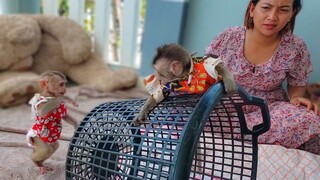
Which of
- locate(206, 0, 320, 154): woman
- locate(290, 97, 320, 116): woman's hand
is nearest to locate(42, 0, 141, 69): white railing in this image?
locate(206, 0, 320, 154): woman

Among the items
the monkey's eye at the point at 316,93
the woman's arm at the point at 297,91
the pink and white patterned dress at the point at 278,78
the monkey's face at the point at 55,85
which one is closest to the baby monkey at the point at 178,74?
the monkey's face at the point at 55,85

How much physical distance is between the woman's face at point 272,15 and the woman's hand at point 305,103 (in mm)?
207

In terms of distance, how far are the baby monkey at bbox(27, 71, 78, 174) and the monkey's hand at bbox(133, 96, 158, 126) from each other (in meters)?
0.28

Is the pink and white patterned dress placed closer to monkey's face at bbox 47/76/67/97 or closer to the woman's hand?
the woman's hand

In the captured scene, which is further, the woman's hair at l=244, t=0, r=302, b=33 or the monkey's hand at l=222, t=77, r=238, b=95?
the woman's hair at l=244, t=0, r=302, b=33

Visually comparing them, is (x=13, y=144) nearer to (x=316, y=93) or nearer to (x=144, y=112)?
(x=144, y=112)

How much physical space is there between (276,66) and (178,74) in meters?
0.54

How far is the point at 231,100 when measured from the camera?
76 cm

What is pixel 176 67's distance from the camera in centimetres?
67

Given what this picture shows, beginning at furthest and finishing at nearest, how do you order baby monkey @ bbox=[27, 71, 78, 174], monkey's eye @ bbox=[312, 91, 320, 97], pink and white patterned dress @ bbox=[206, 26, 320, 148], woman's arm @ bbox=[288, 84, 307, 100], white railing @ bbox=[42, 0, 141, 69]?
white railing @ bbox=[42, 0, 141, 69] < monkey's eye @ bbox=[312, 91, 320, 97] < woman's arm @ bbox=[288, 84, 307, 100] < pink and white patterned dress @ bbox=[206, 26, 320, 148] < baby monkey @ bbox=[27, 71, 78, 174]

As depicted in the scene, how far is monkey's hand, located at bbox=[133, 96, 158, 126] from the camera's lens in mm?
677

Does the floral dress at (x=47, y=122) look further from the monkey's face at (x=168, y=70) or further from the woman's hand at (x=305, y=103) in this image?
the woman's hand at (x=305, y=103)

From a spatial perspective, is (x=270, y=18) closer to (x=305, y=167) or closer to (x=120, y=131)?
(x=305, y=167)

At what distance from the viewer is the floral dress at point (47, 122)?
91 cm
